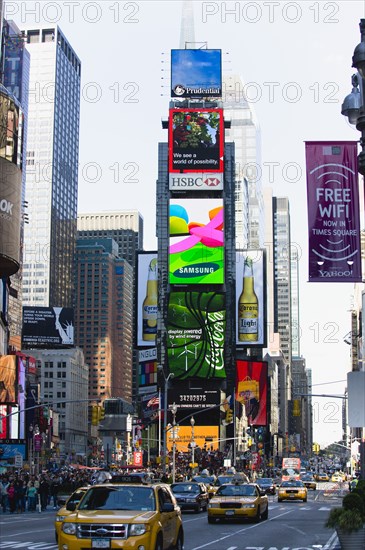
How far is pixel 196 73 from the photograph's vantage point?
5645 inches

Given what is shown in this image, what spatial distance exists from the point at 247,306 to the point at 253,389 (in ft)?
53.2

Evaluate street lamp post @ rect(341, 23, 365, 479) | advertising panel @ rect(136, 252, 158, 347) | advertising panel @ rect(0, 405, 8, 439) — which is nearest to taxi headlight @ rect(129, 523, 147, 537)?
street lamp post @ rect(341, 23, 365, 479)

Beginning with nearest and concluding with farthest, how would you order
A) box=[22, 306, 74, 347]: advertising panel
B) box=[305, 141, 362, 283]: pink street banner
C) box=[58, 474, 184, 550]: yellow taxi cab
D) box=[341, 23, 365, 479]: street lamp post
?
box=[341, 23, 365, 479]: street lamp post → box=[58, 474, 184, 550]: yellow taxi cab → box=[305, 141, 362, 283]: pink street banner → box=[22, 306, 74, 347]: advertising panel

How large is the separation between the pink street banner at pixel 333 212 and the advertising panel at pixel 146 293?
125 m

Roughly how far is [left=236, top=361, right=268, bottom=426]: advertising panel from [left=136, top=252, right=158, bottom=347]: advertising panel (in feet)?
59.4

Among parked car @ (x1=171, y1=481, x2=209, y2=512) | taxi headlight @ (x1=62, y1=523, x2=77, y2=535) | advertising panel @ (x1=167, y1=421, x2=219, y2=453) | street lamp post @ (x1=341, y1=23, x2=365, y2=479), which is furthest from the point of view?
advertising panel @ (x1=167, y1=421, x2=219, y2=453)

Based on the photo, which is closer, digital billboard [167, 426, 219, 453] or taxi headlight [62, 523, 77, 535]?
taxi headlight [62, 523, 77, 535]

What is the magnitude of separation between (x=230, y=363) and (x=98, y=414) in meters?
112

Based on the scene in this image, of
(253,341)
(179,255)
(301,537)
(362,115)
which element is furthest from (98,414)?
(253,341)

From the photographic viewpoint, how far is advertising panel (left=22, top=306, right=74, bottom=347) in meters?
170

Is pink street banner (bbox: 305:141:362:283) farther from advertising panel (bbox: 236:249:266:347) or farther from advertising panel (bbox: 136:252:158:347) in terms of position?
advertising panel (bbox: 236:249:266:347)

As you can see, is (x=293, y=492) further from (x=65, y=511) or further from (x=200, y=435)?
(x=200, y=435)

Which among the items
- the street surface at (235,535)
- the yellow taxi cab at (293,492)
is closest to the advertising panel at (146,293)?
the yellow taxi cab at (293,492)

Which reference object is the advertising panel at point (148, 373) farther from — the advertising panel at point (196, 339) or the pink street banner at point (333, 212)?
the pink street banner at point (333, 212)
